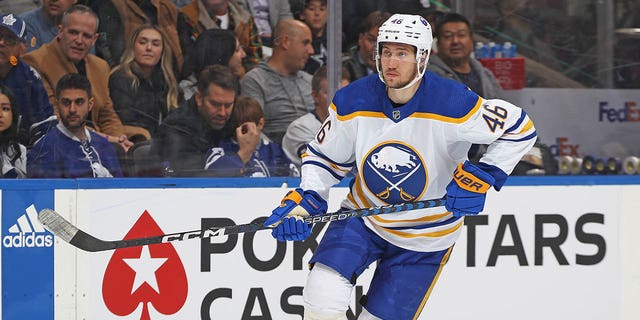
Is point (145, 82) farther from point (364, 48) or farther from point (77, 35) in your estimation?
point (364, 48)

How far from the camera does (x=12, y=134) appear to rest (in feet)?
13.5

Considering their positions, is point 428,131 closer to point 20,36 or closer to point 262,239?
point 262,239

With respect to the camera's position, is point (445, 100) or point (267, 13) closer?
point (445, 100)

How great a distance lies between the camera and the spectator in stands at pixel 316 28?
14.4ft

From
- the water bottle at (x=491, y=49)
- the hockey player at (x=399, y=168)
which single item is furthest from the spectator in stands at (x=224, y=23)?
the hockey player at (x=399, y=168)

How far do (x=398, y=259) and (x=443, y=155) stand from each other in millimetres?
343

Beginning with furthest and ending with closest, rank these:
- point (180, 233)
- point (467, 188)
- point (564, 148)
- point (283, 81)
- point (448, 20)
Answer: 1. point (564, 148)
2. point (448, 20)
3. point (283, 81)
4. point (180, 233)
5. point (467, 188)

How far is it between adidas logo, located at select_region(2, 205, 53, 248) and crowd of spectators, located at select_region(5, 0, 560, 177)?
188 mm

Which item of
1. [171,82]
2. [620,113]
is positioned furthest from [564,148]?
[171,82]

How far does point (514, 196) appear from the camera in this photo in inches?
172

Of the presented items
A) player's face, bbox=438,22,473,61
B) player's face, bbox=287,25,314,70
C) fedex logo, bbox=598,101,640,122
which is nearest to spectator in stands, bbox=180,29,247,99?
player's face, bbox=287,25,314,70

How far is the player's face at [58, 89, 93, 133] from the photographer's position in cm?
418

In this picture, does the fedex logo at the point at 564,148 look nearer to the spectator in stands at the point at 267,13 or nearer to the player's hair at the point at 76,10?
the spectator in stands at the point at 267,13

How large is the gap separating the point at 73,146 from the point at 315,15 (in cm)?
109
